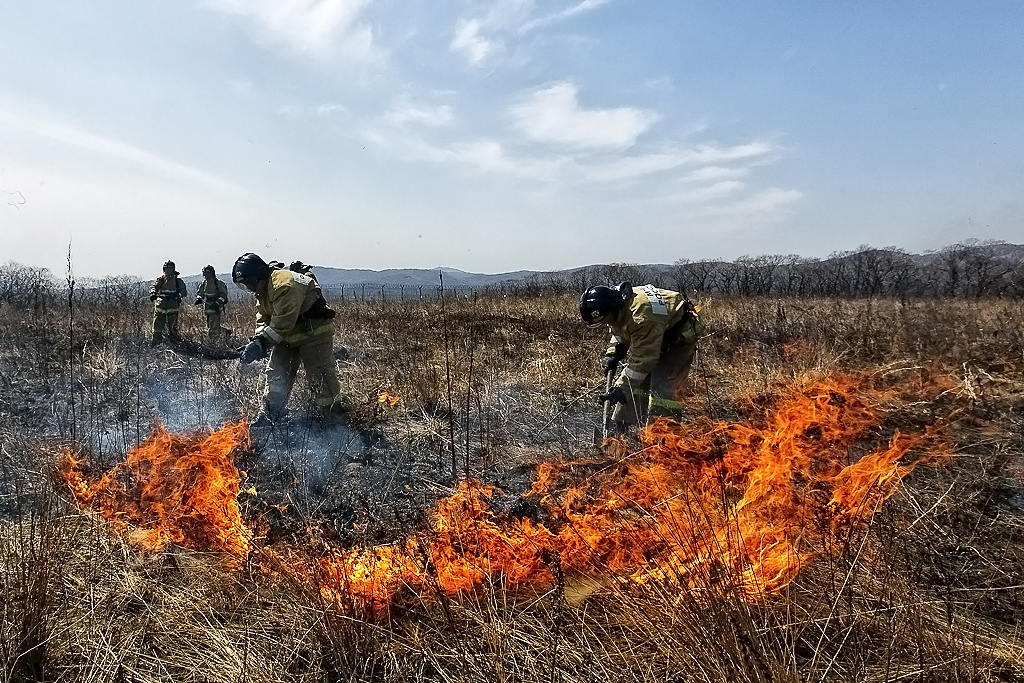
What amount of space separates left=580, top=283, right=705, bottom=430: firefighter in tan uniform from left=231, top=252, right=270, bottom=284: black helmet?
10.3 ft

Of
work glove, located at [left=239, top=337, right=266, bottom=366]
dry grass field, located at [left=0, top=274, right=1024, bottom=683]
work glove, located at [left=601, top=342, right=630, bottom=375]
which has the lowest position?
dry grass field, located at [left=0, top=274, right=1024, bottom=683]

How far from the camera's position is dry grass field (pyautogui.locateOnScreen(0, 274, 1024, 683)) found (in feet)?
6.25

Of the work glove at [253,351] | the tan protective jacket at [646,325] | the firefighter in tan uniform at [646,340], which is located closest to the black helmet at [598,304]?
the firefighter in tan uniform at [646,340]

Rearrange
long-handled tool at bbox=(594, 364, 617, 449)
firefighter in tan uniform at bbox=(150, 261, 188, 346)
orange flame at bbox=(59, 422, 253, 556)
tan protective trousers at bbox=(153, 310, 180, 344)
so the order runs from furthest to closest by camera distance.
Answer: firefighter in tan uniform at bbox=(150, 261, 188, 346) < tan protective trousers at bbox=(153, 310, 180, 344) < long-handled tool at bbox=(594, 364, 617, 449) < orange flame at bbox=(59, 422, 253, 556)

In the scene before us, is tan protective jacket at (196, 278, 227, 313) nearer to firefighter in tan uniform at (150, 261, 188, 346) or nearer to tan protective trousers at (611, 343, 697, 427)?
firefighter in tan uniform at (150, 261, 188, 346)

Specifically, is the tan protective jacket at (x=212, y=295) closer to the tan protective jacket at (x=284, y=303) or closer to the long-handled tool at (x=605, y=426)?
the tan protective jacket at (x=284, y=303)

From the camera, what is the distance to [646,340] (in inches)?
171

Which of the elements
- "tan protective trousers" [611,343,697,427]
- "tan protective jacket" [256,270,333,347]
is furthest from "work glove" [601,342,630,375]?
"tan protective jacket" [256,270,333,347]

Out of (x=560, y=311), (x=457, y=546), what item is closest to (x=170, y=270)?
(x=560, y=311)

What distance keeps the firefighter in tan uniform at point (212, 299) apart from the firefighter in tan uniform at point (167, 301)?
0.38 m

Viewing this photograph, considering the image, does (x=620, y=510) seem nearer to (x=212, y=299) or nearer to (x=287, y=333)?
(x=287, y=333)

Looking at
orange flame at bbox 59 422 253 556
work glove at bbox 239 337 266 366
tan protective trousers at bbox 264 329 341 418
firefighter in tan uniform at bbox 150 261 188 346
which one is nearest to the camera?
orange flame at bbox 59 422 253 556

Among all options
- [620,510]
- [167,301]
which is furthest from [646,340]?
[167,301]

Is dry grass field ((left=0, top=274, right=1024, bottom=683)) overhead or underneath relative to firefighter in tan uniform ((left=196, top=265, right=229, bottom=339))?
underneath
